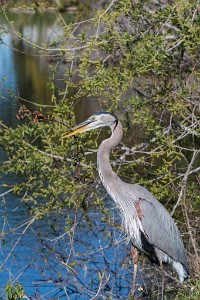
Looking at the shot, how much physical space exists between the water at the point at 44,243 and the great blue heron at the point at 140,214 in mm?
223

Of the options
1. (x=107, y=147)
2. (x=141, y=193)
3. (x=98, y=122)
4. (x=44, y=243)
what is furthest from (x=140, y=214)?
(x=44, y=243)

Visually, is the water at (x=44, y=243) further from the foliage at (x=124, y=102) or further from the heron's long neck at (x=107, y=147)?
the heron's long neck at (x=107, y=147)

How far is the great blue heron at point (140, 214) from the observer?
626cm

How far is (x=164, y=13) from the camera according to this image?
6.84 m

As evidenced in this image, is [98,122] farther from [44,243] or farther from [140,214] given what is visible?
[44,243]

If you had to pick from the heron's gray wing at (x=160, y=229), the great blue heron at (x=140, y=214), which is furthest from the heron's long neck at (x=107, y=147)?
the heron's gray wing at (x=160, y=229)

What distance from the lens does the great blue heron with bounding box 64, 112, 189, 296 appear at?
20.5 feet

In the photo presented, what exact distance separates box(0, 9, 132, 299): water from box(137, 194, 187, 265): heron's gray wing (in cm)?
30

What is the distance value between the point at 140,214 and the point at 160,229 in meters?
0.21

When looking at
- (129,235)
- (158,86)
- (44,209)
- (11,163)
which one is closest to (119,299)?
(129,235)

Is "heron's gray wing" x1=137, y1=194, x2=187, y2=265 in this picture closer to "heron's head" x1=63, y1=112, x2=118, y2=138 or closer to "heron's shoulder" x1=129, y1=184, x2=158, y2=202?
"heron's shoulder" x1=129, y1=184, x2=158, y2=202

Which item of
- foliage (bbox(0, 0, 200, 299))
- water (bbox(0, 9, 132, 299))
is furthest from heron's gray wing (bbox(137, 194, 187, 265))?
water (bbox(0, 9, 132, 299))

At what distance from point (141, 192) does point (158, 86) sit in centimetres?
146

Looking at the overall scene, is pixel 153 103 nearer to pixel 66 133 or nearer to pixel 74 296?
pixel 66 133
